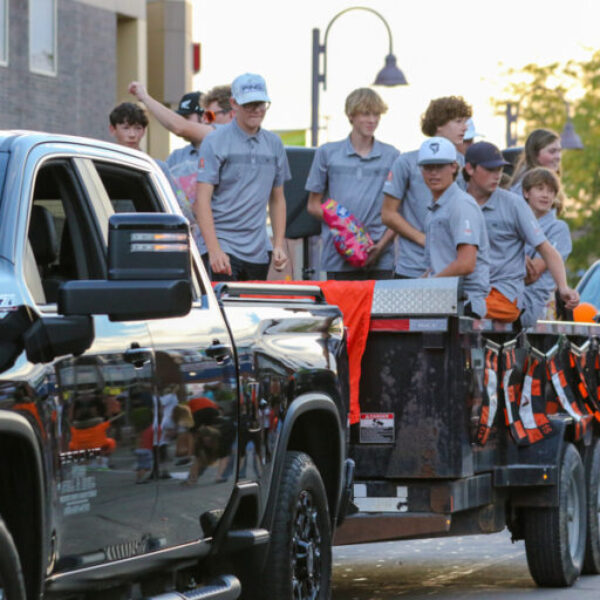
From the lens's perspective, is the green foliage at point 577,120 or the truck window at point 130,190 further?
the green foliage at point 577,120

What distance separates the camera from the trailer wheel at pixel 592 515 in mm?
10578

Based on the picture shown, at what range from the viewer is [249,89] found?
10.5 meters

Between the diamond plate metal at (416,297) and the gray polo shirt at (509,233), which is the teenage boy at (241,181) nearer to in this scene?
the gray polo shirt at (509,233)

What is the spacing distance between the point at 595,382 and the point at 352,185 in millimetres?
1942

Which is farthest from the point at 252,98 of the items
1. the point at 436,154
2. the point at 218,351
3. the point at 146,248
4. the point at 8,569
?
the point at 8,569

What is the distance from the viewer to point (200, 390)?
247 inches

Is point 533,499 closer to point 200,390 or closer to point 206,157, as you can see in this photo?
point 206,157

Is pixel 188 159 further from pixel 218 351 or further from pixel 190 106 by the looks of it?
pixel 218 351

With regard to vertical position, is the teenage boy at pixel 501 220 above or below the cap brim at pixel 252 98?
below

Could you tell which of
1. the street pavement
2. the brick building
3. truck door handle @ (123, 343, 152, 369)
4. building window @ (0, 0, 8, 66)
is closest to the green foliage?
the brick building

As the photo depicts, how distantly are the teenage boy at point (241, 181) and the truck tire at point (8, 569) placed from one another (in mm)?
5703

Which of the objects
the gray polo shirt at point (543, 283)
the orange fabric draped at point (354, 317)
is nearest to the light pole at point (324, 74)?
the gray polo shirt at point (543, 283)

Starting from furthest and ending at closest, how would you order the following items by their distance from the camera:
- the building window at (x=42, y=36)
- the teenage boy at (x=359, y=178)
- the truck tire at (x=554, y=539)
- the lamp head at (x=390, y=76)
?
1. the building window at (x=42, y=36)
2. the lamp head at (x=390, y=76)
3. the teenage boy at (x=359, y=178)
4. the truck tire at (x=554, y=539)

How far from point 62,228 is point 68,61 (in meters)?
26.6
